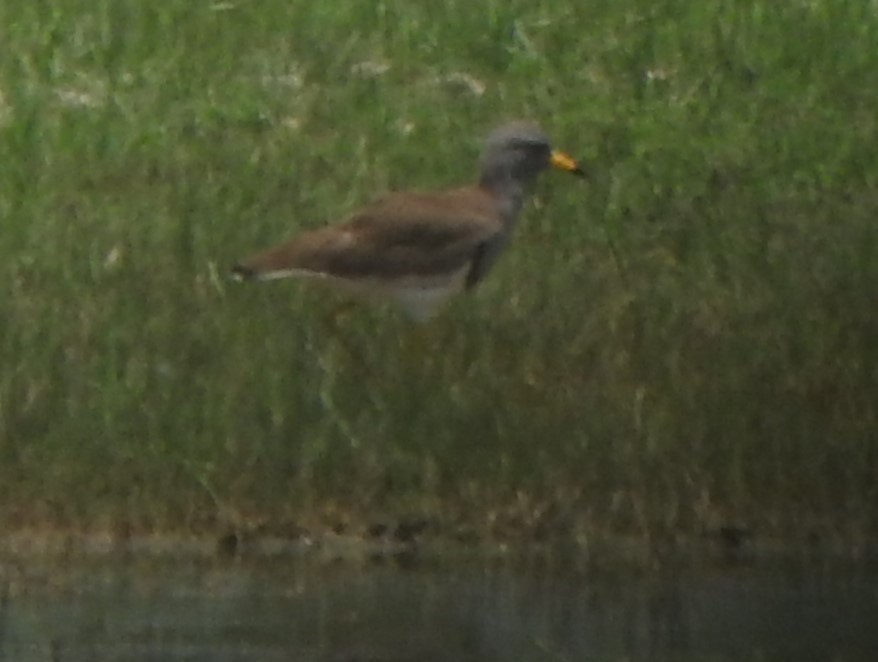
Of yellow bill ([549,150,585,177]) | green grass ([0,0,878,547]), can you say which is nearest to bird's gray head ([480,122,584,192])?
yellow bill ([549,150,585,177])

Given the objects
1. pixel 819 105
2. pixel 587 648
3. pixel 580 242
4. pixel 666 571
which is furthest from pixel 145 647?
pixel 819 105

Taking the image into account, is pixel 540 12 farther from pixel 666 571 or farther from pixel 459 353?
pixel 666 571

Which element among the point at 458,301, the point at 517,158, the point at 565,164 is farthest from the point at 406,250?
the point at 565,164

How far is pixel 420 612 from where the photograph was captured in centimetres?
856

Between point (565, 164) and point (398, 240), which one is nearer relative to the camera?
point (398, 240)

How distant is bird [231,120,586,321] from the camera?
33.4 feet

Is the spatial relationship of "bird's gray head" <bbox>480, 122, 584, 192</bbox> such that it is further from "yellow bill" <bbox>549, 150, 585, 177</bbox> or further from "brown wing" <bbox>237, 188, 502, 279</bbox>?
"brown wing" <bbox>237, 188, 502, 279</bbox>

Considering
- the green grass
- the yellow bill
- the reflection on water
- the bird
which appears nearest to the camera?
the reflection on water

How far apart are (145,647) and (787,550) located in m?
2.63

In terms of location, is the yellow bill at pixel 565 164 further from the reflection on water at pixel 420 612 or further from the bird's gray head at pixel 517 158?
the reflection on water at pixel 420 612

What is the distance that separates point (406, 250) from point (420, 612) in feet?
7.36

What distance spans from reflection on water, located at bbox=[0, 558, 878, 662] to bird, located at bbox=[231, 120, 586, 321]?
1425mm

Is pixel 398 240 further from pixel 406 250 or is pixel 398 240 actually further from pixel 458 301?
pixel 458 301

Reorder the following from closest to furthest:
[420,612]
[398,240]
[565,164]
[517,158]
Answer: [420,612] < [398,240] < [517,158] < [565,164]
